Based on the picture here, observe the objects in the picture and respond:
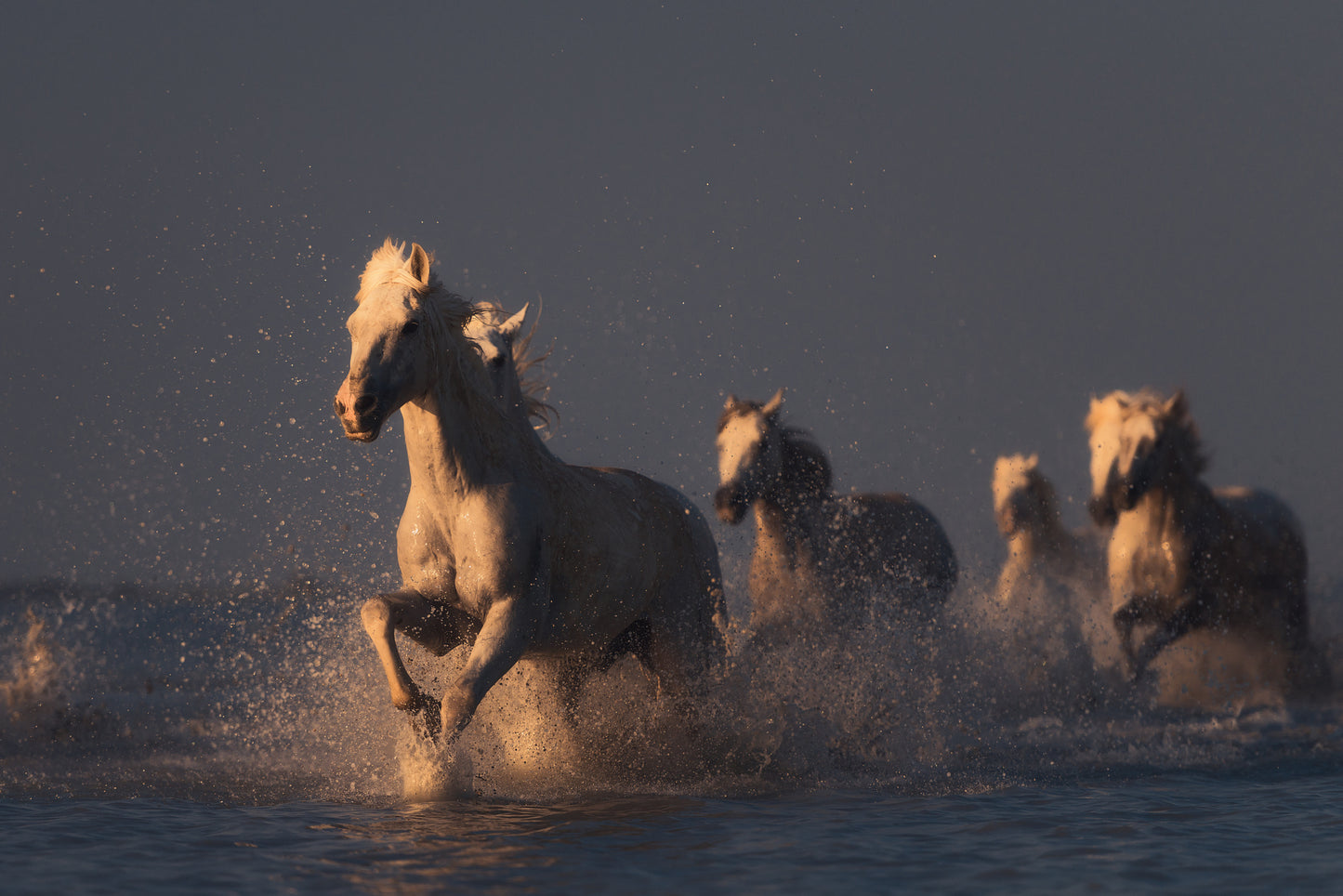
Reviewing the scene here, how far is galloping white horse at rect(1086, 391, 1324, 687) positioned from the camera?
353 inches

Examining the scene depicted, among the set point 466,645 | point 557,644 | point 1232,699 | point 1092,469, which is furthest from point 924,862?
point 1232,699

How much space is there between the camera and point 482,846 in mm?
4090

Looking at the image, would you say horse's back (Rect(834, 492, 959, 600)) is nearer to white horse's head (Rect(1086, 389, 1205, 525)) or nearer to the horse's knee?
white horse's head (Rect(1086, 389, 1205, 525))

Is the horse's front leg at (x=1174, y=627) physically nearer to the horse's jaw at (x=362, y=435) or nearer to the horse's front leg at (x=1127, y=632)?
the horse's front leg at (x=1127, y=632)

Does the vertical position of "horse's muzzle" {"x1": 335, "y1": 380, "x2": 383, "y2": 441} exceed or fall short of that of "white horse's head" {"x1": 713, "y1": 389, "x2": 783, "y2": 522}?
it falls short

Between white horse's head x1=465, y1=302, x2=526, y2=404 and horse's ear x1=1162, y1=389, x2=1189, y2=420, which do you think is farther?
horse's ear x1=1162, y1=389, x2=1189, y2=420

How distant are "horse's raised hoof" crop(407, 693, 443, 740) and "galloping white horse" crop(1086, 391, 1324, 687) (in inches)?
229

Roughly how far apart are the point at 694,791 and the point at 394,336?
2.33m

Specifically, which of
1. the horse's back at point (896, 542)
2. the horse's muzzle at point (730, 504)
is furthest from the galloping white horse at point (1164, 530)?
the horse's muzzle at point (730, 504)

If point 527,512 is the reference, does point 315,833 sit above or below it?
below

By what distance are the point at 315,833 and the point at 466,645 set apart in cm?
110

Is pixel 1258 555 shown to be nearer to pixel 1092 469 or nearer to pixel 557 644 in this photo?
pixel 1092 469

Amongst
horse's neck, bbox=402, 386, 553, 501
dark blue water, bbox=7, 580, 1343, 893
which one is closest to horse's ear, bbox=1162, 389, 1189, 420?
dark blue water, bbox=7, 580, 1343, 893

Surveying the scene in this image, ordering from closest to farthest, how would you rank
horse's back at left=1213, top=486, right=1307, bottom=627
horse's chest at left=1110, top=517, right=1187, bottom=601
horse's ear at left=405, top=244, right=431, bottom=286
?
→ 1. horse's ear at left=405, top=244, right=431, bottom=286
2. horse's chest at left=1110, top=517, right=1187, bottom=601
3. horse's back at left=1213, top=486, right=1307, bottom=627
